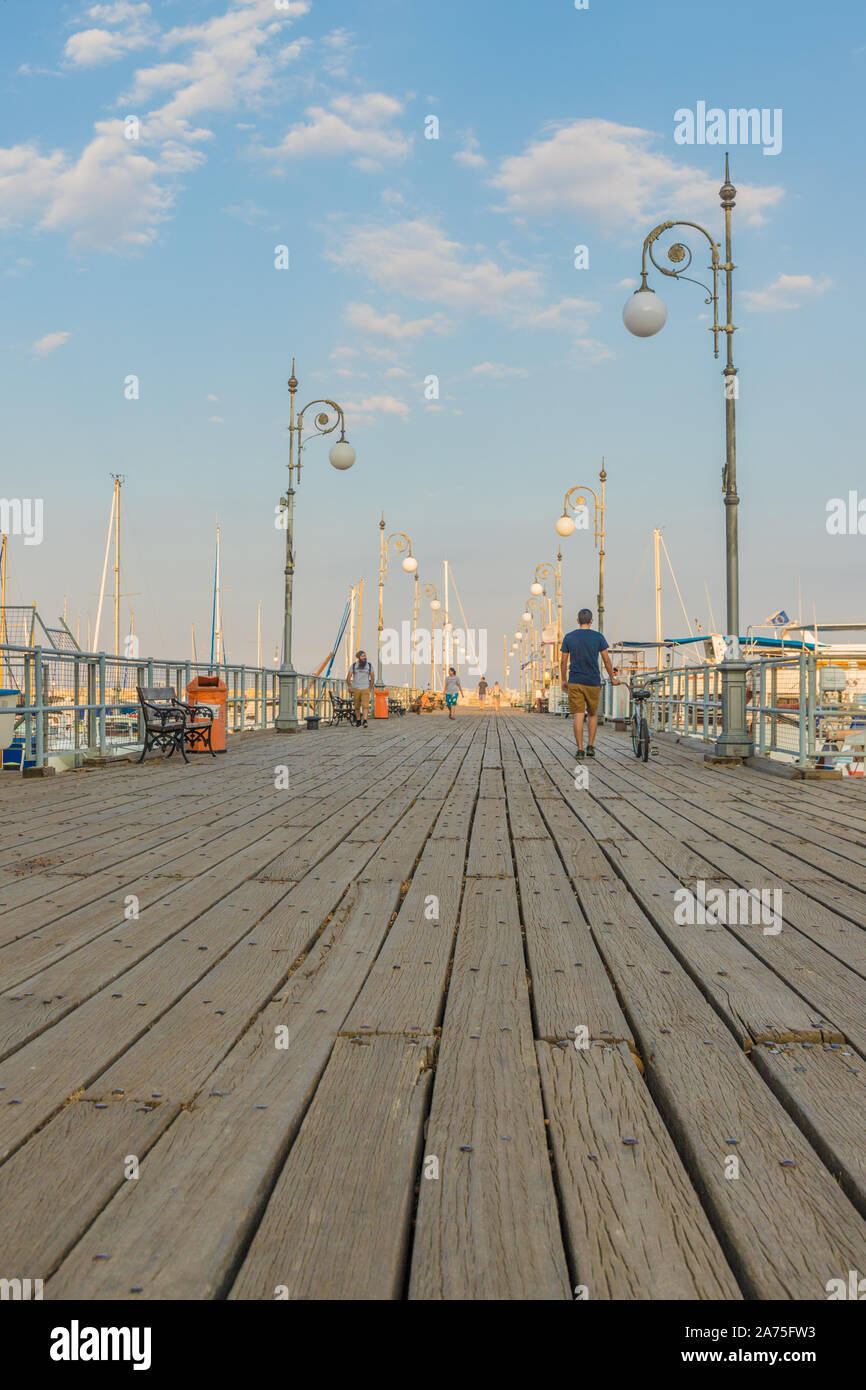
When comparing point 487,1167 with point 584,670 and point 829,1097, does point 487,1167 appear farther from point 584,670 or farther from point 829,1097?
point 584,670

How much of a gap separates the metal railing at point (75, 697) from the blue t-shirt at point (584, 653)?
550 centimetres

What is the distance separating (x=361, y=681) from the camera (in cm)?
2442

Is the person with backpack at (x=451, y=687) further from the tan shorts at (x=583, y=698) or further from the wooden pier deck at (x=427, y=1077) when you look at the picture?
the wooden pier deck at (x=427, y=1077)

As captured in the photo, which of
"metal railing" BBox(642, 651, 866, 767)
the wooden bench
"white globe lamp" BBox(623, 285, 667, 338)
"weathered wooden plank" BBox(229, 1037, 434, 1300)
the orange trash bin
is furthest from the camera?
the orange trash bin

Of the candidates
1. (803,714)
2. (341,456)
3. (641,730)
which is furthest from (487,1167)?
(341,456)

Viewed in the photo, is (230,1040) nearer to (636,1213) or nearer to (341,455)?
(636,1213)

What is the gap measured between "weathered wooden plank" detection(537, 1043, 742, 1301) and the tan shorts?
1087cm

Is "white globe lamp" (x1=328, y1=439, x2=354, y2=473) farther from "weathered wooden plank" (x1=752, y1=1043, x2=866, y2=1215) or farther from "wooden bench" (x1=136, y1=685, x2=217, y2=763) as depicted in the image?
"weathered wooden plank" (x1=752, y1=1043, x2=866, y2=1215)

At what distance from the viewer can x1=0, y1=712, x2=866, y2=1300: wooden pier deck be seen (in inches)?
64.2

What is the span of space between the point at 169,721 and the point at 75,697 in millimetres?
2213

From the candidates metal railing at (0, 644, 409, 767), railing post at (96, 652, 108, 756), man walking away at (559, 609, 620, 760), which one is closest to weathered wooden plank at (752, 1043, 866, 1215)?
metal railing at (0, 644, 409, 767)

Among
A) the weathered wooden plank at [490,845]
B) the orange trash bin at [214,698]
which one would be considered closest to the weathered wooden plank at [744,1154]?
the weathered wooden plank at [490,845]
